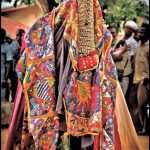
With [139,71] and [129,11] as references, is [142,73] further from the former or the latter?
[129,11]

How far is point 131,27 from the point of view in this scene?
839 cm

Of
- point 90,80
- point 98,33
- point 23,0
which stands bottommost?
point 90,80

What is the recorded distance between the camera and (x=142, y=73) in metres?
7.96

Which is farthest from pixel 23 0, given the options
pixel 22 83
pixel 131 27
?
pixel 22 83

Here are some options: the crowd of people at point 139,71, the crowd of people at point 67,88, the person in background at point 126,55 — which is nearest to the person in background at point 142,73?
the crowd of people at point 139,71

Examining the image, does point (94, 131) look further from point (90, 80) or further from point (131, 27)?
point (131, 27)

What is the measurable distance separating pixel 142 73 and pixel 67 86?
4.80 metres

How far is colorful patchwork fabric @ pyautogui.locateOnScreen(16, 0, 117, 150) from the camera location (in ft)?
10.8

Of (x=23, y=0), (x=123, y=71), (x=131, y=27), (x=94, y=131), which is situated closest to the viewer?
(x=94, y=131)

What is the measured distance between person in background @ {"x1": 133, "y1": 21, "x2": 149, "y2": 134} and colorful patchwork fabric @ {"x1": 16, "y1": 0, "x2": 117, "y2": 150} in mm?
4467

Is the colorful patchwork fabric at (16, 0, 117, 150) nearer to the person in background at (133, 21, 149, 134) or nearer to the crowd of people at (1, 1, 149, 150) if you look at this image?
the crowd of people at (1, 1, 149, 150)

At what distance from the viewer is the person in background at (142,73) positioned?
7953 millimetres

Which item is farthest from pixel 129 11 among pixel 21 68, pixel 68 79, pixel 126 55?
pixel 68 79

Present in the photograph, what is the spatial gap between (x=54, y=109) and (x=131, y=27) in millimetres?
5260
